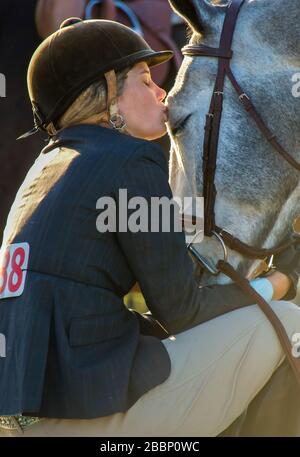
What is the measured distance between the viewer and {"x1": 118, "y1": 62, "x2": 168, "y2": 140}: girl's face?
3.10 m

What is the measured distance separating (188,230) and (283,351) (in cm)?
59

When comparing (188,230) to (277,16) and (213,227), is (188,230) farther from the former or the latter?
(277,16)

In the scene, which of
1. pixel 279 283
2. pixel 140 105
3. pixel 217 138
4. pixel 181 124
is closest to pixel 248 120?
pixel 217 138

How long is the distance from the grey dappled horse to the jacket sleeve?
13.8 inches

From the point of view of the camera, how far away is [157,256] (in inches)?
111

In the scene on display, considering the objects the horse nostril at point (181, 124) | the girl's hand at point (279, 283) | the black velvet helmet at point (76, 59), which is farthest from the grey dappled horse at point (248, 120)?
the black velvet helmet at point (76, 59)

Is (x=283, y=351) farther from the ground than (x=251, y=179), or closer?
closer

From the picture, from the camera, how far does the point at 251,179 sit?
10.4 ft

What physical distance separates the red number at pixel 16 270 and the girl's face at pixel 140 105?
0.59 metres

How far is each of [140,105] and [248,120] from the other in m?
0.38

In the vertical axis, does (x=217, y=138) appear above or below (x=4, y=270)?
above

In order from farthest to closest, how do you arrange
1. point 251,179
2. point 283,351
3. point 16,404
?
point 251,179
point 283,351
point 16,404

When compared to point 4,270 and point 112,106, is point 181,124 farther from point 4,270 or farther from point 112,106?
point 4,270
